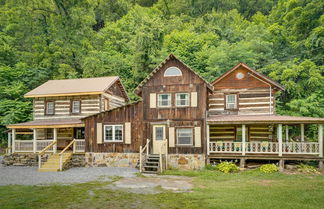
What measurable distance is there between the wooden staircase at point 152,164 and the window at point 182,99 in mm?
4393

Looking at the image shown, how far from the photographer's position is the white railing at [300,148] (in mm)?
18281

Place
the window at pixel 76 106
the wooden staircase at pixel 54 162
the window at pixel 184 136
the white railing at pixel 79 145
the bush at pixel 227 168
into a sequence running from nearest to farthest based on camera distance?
the bush at pixel 227 168 → the wooden staircase at pixel 54 162 → the window at pixel 184 136 → the white railing at pixel 79 145 → the window at pixel 76 106

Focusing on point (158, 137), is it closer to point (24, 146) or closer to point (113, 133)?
point (113, 133)

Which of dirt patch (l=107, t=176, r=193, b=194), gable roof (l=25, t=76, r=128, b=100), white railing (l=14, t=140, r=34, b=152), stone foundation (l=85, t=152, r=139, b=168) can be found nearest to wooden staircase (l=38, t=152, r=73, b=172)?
stone foundation (l=85, t=152, r=139, b=168)

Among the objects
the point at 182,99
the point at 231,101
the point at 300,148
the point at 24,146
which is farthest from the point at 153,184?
the point at 24,146

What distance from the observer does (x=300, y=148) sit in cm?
1859

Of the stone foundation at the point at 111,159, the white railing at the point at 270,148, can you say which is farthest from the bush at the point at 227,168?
the stone foundation at the point at 111,159

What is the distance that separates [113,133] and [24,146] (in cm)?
872

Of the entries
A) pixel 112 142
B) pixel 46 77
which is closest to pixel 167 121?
pixel 112 142

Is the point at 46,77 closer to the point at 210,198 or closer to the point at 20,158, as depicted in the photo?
the point at 20,158

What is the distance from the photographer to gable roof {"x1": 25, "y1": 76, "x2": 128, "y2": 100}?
25.0 metres

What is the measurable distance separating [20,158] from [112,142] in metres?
8.86

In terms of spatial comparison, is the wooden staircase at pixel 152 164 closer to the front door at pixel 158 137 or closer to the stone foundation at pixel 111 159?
the front door at pixel 158 137

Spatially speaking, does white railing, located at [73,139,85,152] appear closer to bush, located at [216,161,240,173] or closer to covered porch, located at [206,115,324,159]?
covered porch, located at [206,115,324,159]
